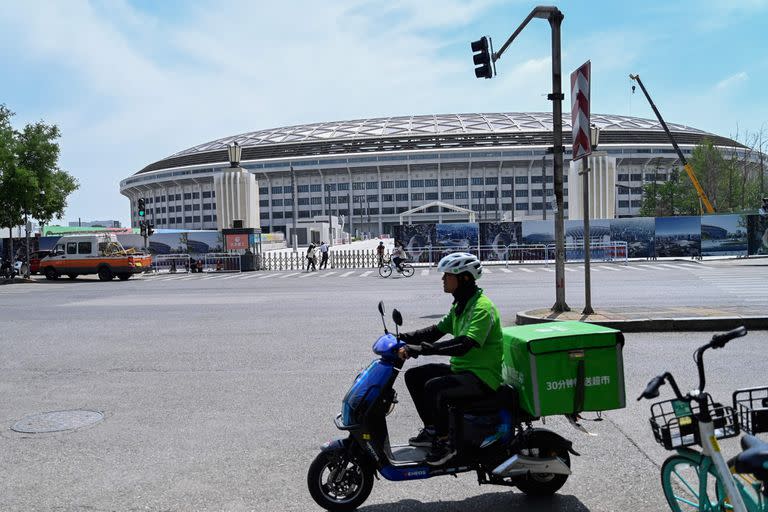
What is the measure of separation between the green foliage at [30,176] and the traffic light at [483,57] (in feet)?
83.1

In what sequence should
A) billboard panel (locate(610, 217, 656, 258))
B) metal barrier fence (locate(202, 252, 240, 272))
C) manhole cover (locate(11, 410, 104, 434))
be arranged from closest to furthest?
manhole cover (locate(11, 410, 104, 434)) < billboard panel (locate(610, 217, 656, 258)) < metal barrier fence (locate(202, 252, 240, 272))

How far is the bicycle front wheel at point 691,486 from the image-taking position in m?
2.88

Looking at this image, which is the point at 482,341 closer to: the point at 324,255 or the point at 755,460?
the point at 755,460

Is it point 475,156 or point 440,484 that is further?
point 475,156

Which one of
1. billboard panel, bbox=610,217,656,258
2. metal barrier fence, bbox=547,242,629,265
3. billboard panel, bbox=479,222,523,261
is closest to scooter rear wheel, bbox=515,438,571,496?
metal barrier fence, bbox=547,242,629,265

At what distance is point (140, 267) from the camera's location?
30.1 metres

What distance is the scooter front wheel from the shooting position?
3799mm

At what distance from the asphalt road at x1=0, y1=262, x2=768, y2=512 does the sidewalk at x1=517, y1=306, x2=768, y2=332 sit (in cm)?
42

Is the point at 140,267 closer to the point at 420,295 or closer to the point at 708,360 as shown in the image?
the point at 420,295

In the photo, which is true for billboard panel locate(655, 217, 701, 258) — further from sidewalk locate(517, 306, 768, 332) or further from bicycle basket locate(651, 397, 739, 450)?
bicycle basket locate(651, 397, 739, 450)

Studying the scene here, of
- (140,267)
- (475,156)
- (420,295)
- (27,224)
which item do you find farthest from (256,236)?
(475,156)

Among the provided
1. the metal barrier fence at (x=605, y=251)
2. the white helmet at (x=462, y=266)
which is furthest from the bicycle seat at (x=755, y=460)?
the metal barrier fence at (x=605, y=251)

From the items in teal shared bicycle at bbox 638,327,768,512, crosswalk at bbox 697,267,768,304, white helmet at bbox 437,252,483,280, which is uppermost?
white helmet at bbox 437,252,483,280

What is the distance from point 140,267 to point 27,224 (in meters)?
6.45
